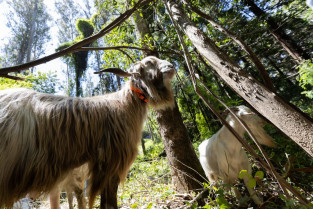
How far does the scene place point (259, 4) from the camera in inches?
338

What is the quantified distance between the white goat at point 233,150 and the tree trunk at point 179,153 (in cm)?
43

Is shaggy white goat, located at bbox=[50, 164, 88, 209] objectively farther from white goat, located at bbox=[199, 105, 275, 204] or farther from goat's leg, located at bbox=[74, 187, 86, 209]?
white goat, located at bbox=[199, 105, 275, 204]

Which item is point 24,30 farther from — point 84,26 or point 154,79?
point 154,79

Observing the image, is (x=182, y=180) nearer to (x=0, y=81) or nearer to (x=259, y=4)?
(x=0, y=81)

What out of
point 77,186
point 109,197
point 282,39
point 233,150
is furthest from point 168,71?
point 282,39

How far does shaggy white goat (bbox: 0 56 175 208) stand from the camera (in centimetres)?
150

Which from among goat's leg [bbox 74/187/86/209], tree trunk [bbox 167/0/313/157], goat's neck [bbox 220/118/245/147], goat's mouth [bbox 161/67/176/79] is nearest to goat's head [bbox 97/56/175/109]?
goat's mouth [bbox 161/67/176/79]

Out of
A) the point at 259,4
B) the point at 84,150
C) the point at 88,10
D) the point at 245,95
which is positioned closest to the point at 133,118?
the point at 84,150

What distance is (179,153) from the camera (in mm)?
3027

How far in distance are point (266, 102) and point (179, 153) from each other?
2.14 m

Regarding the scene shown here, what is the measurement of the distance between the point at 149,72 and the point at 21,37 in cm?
2421

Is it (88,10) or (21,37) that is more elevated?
(88,10)

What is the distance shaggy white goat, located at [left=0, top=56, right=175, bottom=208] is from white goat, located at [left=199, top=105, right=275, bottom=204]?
→ 0.99 meters

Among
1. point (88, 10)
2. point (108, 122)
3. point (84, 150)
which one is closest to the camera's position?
point (84, 150)
